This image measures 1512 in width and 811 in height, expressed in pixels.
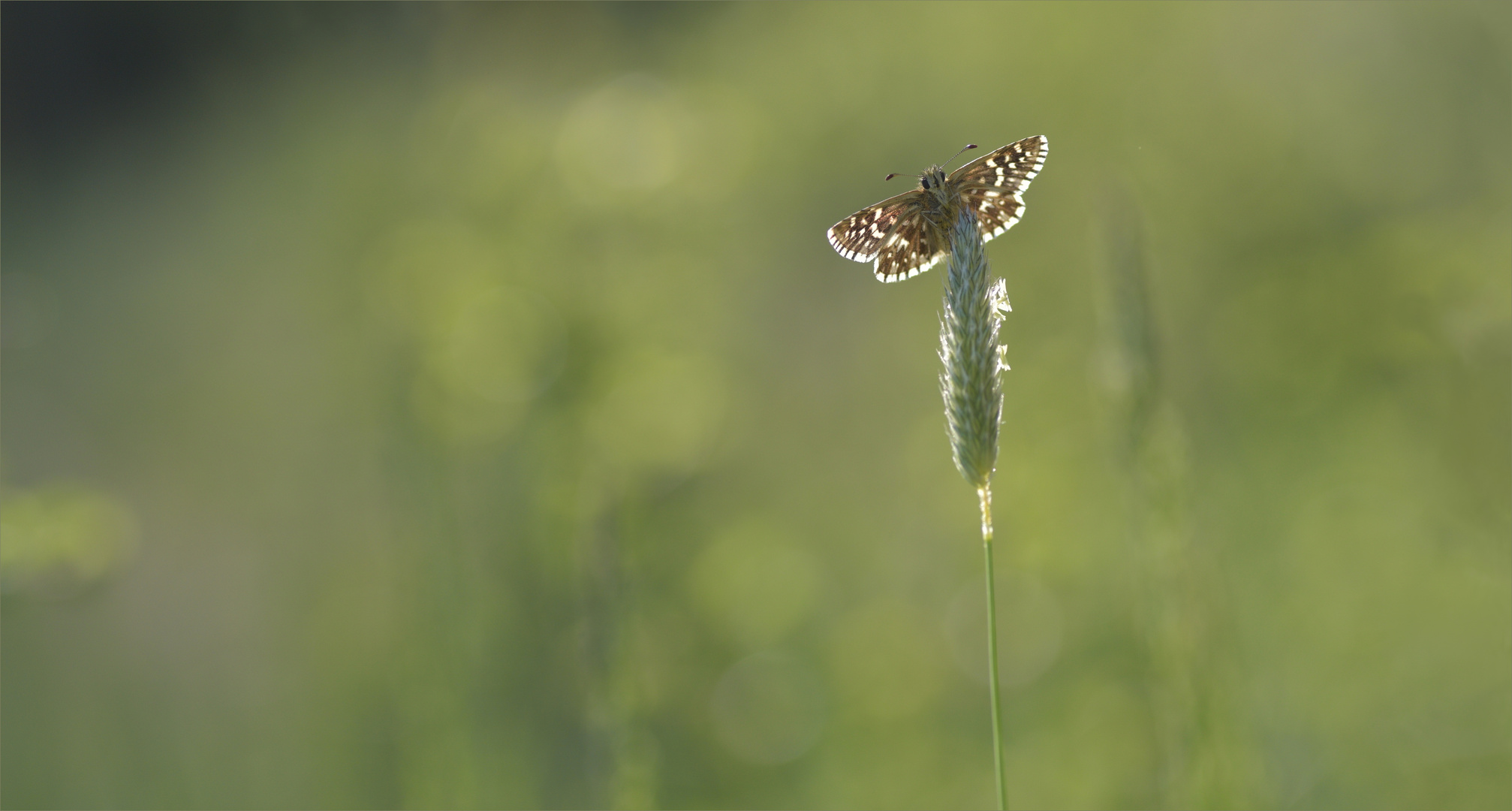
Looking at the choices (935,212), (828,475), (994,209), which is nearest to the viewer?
(935,212)

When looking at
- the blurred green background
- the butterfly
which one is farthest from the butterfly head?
the blurred green background

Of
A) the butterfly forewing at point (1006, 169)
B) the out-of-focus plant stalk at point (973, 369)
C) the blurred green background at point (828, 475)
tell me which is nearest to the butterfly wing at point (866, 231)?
the butterfly forewing at point (1006, 169)

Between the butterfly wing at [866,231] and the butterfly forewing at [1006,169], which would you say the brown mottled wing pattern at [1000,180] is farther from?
the butterfly wing at [866,231]

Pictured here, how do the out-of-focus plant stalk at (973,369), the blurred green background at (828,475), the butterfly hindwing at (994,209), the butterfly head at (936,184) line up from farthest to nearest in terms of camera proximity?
the blurred green background at (828,475)
the butterfly hindwing at (994,209)
the butterfly head at (936,184)
the out-of-focus plant stalk at (973,369)

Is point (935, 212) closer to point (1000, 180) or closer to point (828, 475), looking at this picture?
point (1000, 180)

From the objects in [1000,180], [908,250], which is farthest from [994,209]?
[908,250]

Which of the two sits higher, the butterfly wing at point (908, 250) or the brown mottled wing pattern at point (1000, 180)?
the brown mottled wing pattern at point (1000, 180)

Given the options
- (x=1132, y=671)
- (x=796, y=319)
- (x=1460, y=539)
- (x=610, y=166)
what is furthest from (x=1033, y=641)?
(x=796, y=319)
